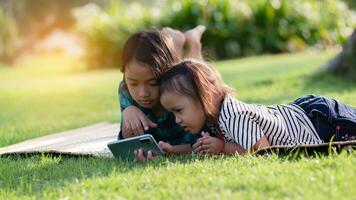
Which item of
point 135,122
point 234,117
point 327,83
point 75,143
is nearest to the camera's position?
point 234,117

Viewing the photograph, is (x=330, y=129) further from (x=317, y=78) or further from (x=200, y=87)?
(x=317, y=78)

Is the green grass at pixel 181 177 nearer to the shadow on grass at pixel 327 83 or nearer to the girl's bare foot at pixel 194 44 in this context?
the girl's bare foot at pixel 194 44

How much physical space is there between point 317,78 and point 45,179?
6459mm

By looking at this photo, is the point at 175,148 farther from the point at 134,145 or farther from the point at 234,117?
the point at 234,117

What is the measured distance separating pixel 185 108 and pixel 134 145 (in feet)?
1.21

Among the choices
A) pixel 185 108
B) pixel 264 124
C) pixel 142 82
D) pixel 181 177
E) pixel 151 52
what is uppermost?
pixel 151 52

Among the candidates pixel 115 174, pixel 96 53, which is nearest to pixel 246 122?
pixel 115 174

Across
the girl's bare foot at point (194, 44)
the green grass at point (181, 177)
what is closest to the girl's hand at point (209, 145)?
the green grass at point (181, 177)

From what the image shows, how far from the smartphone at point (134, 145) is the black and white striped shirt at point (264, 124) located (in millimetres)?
413

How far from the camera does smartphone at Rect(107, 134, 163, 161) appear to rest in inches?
162

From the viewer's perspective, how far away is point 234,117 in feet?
13.4

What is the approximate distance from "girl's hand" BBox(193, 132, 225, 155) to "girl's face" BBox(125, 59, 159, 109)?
1.58 ft

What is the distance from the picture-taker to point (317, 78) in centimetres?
963

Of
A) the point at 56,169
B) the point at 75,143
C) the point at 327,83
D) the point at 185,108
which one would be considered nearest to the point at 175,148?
the point at 185,108
